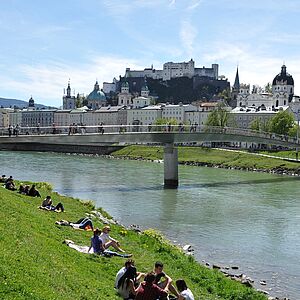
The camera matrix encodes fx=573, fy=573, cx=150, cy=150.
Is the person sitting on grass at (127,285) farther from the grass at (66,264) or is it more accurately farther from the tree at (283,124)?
the tree at (283,124)

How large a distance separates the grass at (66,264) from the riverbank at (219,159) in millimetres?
48447

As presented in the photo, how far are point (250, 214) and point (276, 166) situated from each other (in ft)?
121

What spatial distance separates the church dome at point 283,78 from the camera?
149 m

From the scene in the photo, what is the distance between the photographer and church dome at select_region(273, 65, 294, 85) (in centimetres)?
14862

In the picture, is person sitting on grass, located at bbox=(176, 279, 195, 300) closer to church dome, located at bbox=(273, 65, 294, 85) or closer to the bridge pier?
the bridge pier

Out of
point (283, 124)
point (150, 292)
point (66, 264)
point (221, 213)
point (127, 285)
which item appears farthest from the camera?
point (283, 124)

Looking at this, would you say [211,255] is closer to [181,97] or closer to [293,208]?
[293,208]

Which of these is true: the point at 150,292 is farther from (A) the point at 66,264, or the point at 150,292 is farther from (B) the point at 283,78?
(B) the point at 283,78

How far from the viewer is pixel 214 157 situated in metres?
80.9

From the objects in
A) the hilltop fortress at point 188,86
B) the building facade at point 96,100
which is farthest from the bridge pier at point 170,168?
the building facade at point 96,100

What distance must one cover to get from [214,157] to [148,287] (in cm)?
7094

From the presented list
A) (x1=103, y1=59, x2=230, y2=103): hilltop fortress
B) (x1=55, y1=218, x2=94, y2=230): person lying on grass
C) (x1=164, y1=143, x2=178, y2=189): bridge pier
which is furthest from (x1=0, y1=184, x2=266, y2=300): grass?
(x1=103, y1=59, x2=230, y2=103): hilltop fortress

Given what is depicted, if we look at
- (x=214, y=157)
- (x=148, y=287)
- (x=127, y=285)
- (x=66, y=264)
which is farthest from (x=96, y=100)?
(x=148, y=287)

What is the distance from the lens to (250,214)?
32.0 m
